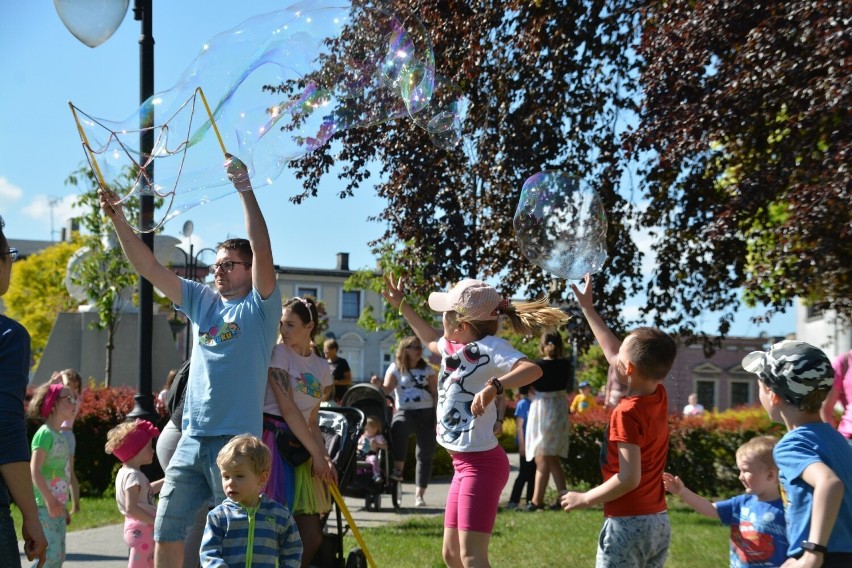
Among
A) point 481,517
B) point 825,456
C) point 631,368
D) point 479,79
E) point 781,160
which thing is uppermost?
point 479,79

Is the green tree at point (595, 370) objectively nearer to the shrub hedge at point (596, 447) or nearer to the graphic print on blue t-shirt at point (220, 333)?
the shrub hedge at point (596, 447)

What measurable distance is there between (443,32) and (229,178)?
6314 millimetres

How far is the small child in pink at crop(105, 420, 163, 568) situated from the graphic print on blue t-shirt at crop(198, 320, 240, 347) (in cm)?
150

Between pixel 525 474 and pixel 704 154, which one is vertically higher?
pixel 704 154

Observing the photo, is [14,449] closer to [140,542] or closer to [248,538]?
[248,538]

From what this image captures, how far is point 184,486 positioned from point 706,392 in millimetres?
63719

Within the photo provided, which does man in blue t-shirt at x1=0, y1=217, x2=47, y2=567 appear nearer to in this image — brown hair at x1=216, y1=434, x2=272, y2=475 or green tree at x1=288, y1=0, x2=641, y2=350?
brown hair at x1=216, y1=434, x2=272, y2=475

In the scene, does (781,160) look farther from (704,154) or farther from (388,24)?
(388,24)

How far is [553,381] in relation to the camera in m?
10.7

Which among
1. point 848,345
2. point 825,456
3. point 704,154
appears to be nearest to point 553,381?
point 704,154

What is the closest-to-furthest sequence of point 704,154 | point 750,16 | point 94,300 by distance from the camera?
point 750,16 < point 704,154 < point 94,300

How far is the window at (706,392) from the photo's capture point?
2532 inches

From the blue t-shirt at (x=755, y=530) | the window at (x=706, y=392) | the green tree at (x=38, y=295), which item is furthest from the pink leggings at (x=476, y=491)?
the window at (x=706, y=392)

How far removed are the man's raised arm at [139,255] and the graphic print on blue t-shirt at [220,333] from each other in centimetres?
28
